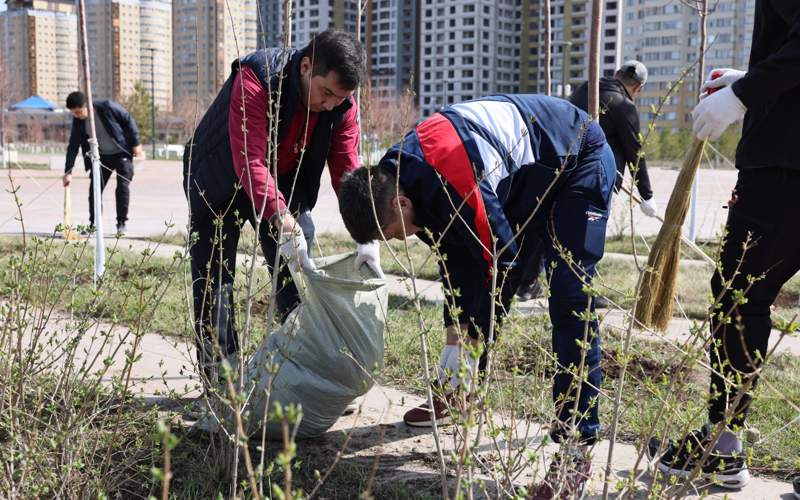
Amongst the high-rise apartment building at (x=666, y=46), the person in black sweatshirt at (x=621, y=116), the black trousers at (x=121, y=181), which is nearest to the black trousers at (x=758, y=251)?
the person in black sweatshirt at (x=621, y=116)

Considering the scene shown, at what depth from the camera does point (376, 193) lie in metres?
2.41

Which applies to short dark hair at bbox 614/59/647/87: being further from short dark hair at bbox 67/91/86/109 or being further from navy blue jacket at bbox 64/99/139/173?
short dark hair at bbox 67/91/86/109

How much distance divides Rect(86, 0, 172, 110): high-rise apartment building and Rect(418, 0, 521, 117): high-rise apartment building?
3135 centimetres

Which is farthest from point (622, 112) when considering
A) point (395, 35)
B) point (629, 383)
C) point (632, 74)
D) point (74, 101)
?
point (395, 35)

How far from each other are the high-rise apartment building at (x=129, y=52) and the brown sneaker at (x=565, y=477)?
2729 centimetres

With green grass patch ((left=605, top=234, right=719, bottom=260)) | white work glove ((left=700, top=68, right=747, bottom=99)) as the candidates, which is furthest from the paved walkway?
white work glove ((left=700, top=68, right=747, bottom=99))

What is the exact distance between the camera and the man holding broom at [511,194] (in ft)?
7.95

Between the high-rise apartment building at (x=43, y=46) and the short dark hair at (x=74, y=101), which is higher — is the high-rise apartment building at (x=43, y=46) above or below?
above

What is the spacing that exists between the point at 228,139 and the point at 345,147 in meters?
0.51

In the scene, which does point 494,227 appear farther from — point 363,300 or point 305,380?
point 305,380

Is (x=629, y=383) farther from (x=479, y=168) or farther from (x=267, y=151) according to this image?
(x=267, y=151)

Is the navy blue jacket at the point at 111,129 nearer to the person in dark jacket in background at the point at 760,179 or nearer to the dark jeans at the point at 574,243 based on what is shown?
the dark jeans at the point at 574,243

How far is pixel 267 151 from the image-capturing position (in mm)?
3062

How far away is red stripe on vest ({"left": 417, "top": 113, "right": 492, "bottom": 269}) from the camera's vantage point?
2.39 meters
